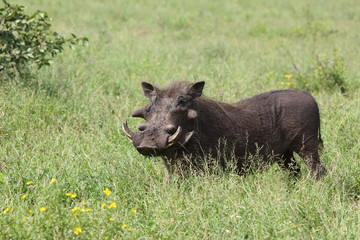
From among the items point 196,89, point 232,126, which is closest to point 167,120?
point 196,89

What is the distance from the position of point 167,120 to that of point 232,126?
738 millimetres

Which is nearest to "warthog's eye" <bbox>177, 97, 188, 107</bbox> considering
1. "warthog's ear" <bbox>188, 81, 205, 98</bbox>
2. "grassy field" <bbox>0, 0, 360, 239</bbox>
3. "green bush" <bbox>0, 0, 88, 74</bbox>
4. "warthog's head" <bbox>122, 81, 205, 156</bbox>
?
"warthog's head" <bbox>122, 81, 205, 156</bbox>

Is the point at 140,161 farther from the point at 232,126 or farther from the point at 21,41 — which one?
the point at 21,41

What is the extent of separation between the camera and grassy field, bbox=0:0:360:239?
2.72 metres

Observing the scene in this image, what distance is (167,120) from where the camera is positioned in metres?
3.17

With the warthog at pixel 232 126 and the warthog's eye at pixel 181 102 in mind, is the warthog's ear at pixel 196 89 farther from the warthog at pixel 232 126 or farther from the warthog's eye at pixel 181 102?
the warthog's eye at pixel 181 102

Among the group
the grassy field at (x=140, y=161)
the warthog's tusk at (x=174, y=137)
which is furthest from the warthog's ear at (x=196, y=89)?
the grassy field at (x=140, y=161)

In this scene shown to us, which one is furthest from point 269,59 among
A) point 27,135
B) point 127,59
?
point 27,135

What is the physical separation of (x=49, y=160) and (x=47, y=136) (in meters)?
0.61

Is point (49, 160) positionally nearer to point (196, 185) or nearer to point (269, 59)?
point (196, 185)

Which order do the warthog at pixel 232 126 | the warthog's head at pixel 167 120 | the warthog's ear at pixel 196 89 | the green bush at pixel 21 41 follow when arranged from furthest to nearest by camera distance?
the green bush at pixel 21 41 → the warthog's ear at pixel 196 89 → the warthog at pixel 232 126 → the warthog's head at pixel 167 120

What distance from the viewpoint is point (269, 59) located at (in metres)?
8.09

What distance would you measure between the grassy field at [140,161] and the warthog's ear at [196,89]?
706mm

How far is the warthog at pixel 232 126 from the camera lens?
3221mm
